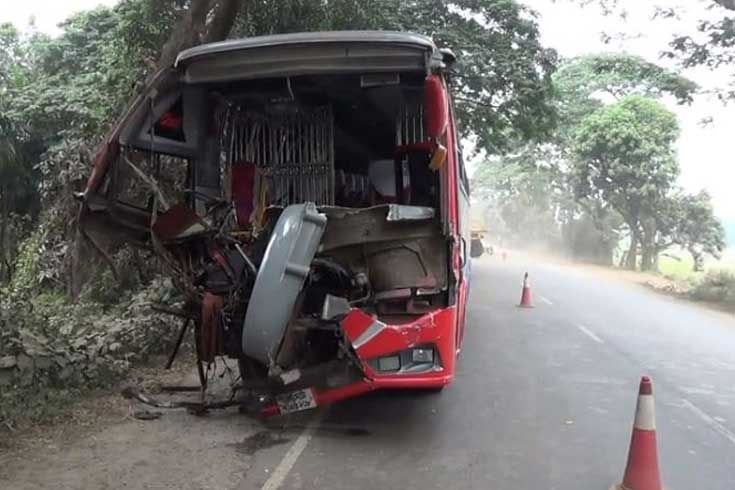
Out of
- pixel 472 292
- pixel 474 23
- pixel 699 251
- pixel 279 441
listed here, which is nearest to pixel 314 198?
pixel 279 441

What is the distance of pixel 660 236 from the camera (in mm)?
33531

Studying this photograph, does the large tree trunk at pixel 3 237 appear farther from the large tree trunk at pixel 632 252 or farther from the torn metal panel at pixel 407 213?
the large tree trunk at pixel 632 252

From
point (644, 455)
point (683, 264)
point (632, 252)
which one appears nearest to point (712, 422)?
point (644, 455)

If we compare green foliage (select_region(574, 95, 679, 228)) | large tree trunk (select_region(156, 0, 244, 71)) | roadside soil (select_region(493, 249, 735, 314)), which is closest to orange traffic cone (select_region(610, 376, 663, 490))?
large tree trunk (select_region(156, 0, 244, 71))

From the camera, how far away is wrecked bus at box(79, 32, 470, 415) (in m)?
5.14

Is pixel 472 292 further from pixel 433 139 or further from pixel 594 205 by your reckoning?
pixel 594 205

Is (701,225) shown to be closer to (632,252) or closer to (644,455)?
(632,252)

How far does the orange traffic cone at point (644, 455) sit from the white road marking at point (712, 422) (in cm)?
191

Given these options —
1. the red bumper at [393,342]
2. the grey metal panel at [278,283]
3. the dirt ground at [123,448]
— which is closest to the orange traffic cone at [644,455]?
the red bumper at [393,342]

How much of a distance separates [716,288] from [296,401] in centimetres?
1807

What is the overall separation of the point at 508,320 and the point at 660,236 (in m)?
23.1

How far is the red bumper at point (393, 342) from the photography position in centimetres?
→ 518

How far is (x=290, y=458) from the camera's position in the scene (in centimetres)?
516

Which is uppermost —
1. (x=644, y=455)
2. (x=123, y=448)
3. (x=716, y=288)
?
(x=644, y=455)
